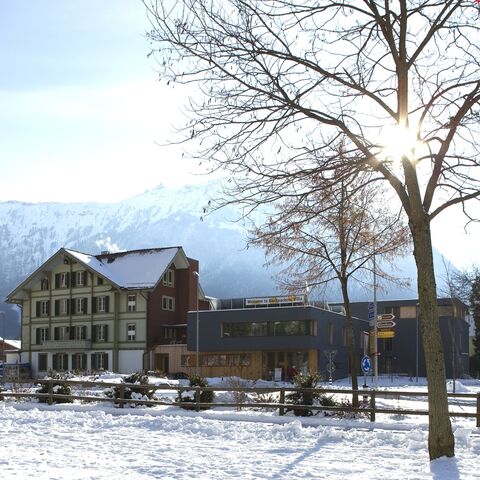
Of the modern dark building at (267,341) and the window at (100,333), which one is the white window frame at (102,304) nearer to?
the window at (100,333)

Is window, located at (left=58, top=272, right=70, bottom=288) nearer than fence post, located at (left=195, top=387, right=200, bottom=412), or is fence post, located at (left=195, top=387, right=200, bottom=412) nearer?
fence post, located at (left=195, top=387, right=200, bottom=412)

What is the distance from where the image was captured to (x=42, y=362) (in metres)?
72.7

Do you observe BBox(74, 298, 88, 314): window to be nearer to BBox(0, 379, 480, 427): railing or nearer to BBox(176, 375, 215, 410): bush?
BBox(0, 379, 480, 427): railing

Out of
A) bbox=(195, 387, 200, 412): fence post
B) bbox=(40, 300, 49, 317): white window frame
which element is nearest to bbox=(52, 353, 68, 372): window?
bbox=(40, 300, 49, 317): white window frame

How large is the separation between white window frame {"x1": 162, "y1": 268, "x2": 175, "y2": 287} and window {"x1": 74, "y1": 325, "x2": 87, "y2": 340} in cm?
867

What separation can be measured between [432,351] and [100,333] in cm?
5983

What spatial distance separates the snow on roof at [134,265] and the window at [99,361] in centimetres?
694

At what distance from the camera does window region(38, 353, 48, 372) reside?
7231 centimetres

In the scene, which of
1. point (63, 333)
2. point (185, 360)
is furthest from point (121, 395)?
point (63, 333)

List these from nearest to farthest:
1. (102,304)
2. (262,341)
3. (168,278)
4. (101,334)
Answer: (262,341)
(101,334)
(102,304)
(168,278)

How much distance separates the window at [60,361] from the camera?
71.0 m

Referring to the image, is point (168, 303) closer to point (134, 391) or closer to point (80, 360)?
point (80, 360)

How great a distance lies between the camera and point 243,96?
12.4m

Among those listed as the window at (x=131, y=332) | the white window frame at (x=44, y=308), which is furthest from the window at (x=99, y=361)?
the white window frame at (x=44, y=308)
